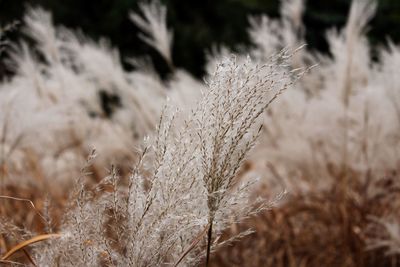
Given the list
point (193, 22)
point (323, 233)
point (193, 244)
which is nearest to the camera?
point (193, 244)

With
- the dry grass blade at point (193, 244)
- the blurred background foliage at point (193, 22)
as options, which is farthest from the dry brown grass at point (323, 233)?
the blurred background foliage at point (193, 22)

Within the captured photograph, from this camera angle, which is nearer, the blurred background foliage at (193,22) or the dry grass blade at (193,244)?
the dry grass blade at (193,244)

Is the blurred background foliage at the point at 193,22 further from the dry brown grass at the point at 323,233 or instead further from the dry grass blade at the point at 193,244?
the dry grass blade at the point at 193,244

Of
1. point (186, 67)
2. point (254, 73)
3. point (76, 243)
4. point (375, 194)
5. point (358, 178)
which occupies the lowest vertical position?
point (76, 243)

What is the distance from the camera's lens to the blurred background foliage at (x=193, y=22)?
10695mm

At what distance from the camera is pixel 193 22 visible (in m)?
12.0

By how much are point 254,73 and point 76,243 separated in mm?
308

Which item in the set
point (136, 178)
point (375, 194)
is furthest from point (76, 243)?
point (375, 194)

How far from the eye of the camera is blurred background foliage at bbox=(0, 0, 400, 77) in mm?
10695

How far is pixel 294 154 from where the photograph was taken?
265 centimetres

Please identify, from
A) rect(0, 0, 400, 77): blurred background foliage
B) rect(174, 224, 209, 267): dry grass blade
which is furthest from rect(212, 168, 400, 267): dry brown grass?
rect(0, 0, 400, 77): blurred background foliage

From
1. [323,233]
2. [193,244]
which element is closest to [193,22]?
[323,233]

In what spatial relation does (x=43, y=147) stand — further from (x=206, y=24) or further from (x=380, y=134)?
(x=206, y=24)

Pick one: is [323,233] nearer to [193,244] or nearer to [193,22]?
[193,244]
